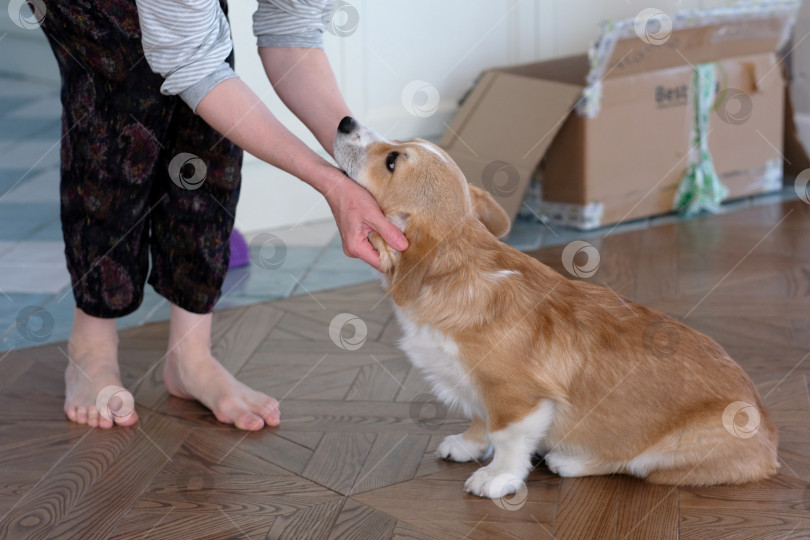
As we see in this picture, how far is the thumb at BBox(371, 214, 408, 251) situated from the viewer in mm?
1499

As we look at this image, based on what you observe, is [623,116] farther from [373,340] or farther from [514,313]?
[514,313]

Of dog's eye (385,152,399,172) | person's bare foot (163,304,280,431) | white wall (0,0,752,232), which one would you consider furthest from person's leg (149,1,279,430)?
white wall (0,0,752,232)

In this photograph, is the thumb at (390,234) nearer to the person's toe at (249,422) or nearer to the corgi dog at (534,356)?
the corgi dog at (534,356)

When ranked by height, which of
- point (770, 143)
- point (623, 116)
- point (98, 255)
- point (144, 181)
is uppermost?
point (144, 181)

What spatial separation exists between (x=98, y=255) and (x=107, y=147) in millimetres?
226

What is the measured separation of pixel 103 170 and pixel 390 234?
649 mm

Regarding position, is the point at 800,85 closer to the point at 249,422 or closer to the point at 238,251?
the point at 238,251

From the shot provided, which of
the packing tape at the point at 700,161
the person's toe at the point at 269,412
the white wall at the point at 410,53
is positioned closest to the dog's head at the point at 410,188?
the person's toe at the point at 269,412

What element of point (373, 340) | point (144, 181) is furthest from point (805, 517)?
point (144, 181)

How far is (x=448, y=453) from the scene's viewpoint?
173cm

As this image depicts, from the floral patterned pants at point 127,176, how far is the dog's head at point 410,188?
0.40 meters

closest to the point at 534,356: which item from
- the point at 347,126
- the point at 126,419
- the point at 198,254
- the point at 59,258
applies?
the point at 347,126

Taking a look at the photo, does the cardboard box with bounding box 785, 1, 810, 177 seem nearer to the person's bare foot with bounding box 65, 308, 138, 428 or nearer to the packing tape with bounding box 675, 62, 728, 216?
the packing tape with bounding box 675, 62, 728, 216

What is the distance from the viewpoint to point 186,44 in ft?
5.01
